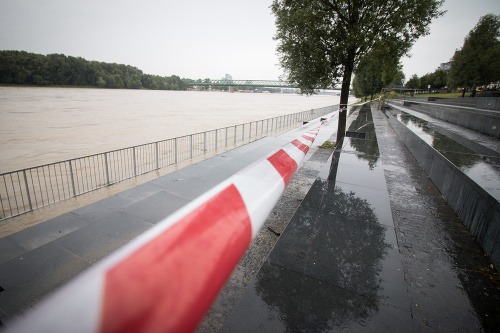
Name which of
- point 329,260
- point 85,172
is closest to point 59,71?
point 85,172

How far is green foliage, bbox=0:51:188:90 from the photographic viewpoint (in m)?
97.5

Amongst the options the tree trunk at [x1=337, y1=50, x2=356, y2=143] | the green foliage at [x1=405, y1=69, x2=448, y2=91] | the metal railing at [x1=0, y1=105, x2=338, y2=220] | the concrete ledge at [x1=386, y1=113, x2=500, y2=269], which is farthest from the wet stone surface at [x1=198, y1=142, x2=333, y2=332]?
the green foliage at [x1=405, y1=69, x2=448, y2=91]

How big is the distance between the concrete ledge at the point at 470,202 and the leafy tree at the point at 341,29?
4.71m

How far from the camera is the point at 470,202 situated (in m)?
4.15

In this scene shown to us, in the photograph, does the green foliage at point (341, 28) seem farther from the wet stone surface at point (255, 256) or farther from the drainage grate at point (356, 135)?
the wet stone surface at point (255, 256)

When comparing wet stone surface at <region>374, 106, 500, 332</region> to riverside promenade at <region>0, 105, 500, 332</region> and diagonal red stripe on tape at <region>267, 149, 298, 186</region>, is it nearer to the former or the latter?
riverside promenade at <region>0, 105, 500, 332</region>

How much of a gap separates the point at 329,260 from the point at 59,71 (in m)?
138

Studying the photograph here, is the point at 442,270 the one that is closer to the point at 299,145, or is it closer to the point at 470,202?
the point at 470,202

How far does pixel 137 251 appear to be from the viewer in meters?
0.58

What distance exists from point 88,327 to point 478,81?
49.9m

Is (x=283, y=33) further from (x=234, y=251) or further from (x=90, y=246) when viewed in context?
(x=234, y=251)

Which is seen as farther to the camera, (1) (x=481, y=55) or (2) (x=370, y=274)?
(1) (x=481, y=55)

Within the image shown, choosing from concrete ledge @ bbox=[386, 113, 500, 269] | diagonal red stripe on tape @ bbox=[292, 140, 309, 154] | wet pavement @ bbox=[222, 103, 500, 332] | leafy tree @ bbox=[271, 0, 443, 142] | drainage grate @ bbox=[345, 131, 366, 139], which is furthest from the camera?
drainage grate @ bbox=[345, 131, 366, 139]

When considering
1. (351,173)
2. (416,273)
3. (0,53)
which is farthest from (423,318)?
(0,53)
